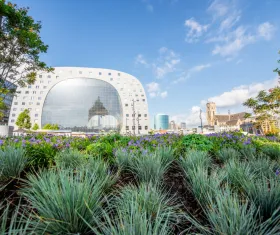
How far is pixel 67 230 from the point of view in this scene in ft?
4.45

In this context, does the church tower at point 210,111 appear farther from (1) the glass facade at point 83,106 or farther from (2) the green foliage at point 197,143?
(2) the green foliage at point 197,143

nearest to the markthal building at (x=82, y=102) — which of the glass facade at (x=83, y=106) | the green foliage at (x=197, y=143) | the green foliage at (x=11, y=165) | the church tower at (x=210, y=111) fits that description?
the glass facade at (x=83, y=106)

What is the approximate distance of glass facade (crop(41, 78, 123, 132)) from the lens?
7069 centimetres

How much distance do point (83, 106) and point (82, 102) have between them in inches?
79.6

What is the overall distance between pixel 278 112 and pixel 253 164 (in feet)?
65.5

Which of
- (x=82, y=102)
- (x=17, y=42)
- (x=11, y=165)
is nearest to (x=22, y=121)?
(x=82, y=102)

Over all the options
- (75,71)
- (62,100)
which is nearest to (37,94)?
(62,100)

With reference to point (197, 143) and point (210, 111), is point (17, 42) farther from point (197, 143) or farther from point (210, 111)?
point (210, 111)

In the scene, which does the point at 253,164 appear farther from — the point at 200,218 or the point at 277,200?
the point at 200,218

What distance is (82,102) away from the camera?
7300 centimetres

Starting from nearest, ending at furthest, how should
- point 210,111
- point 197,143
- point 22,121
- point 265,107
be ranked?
point 197,143 < point 265,107 < point 22,121 < point 210,111

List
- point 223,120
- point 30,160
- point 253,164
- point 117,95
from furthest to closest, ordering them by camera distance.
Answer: point 223,120 < point 117,95 < point 30,160 < point 253,164

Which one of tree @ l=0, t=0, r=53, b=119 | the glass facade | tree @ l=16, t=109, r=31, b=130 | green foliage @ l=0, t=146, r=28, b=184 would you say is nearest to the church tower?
the glass facade

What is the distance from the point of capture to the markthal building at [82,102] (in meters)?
70.4
